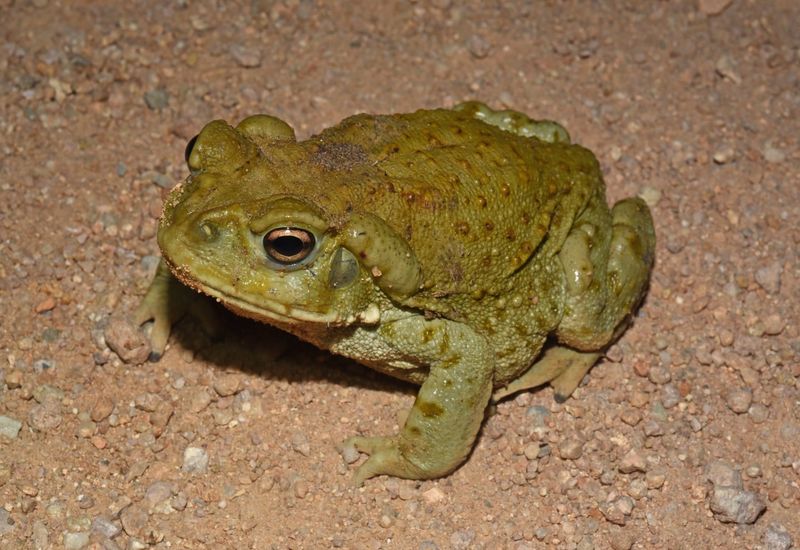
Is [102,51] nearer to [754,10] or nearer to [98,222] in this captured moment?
[98,222]

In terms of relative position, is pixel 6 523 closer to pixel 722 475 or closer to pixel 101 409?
pixel 101 409

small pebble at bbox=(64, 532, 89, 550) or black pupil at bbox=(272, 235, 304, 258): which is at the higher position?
black pupil at bbox=(272, 235, 304, 258)

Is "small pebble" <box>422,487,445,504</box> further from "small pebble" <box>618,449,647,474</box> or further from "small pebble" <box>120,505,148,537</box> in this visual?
"small pebble" <box>120,505,148,537</box>

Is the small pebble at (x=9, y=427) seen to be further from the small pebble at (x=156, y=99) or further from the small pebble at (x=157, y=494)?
the small pebble at (x=156, y=99)

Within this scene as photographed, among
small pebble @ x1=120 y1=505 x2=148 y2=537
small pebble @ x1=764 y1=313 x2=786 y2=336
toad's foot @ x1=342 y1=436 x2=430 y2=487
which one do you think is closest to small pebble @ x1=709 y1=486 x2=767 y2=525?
small pebble @ x1=764 y1=313 x2=786 y2=336

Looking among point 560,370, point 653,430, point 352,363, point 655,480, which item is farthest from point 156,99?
point 655,480

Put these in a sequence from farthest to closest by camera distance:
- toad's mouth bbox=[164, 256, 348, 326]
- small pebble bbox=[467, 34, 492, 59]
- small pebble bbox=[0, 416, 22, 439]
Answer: small pebble bbox=[467, 34, 492, 59]
small pebble bbox=[0, 416, 22, 439]
toad's mouth bbox=[164, 256, 348, 326]
